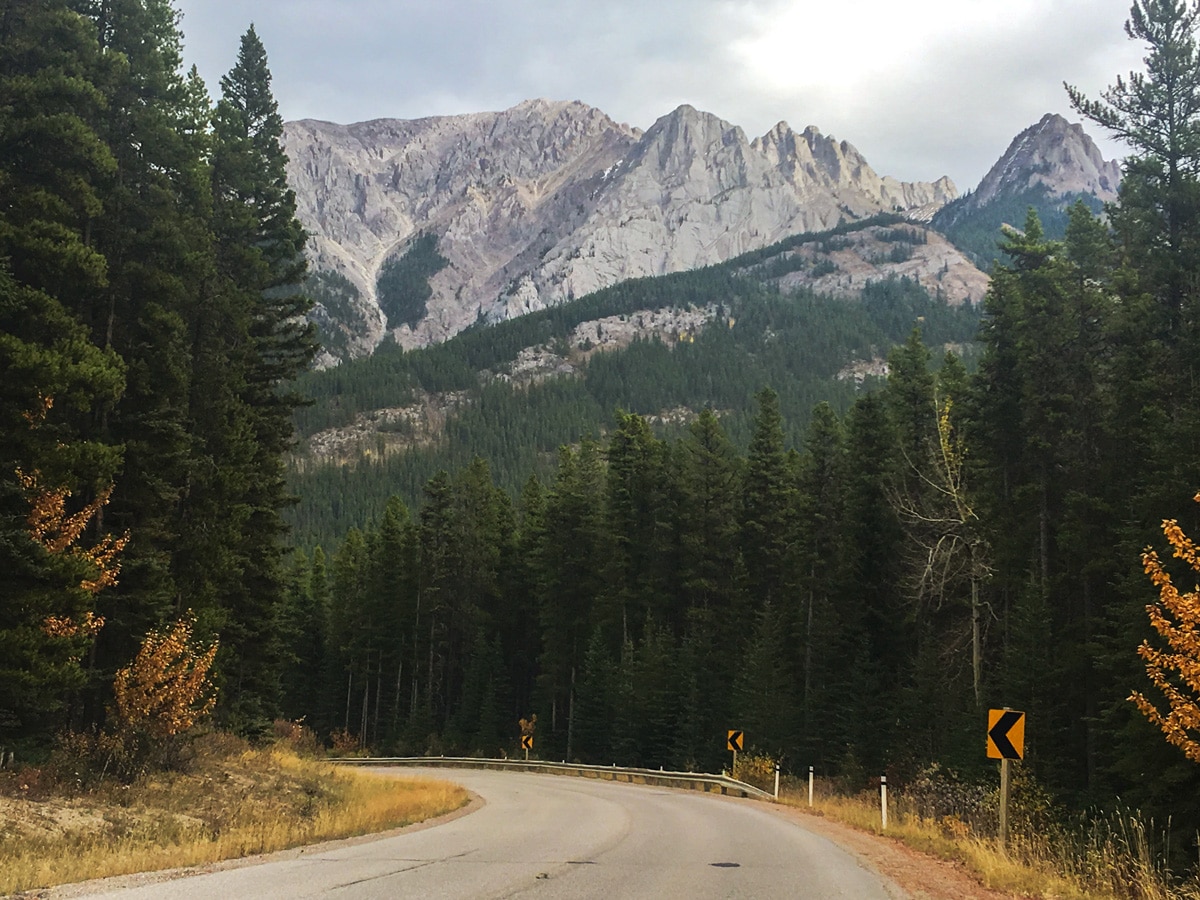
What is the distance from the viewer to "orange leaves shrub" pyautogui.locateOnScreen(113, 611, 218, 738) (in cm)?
1856

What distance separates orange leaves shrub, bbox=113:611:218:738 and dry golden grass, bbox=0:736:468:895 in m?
1.18

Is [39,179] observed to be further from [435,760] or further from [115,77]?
[435,760]

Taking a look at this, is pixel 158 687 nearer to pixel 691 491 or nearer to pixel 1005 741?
pixel 1005 741

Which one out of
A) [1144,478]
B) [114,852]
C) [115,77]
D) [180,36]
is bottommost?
[114,852]

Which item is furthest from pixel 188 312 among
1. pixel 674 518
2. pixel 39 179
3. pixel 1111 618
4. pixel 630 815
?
pixel 674 518

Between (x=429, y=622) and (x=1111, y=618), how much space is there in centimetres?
5199

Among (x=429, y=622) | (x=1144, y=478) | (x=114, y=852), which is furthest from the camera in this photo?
(x=429, y=622)

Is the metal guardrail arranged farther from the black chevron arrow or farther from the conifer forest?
the black chevron arrow

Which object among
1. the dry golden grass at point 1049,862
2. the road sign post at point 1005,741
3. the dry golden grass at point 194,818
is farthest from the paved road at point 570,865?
the road sign post at point 1005,741

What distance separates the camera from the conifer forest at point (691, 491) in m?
17.9

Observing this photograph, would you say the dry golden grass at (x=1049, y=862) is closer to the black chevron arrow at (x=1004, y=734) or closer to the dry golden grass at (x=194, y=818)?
the black chevron arrow at (x=1004, y=734)

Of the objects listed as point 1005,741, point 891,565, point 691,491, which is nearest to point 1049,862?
point 1005,741

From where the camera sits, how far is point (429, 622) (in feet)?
227

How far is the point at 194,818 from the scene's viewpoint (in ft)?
55.0
